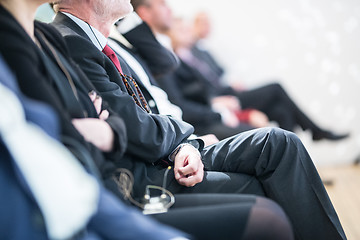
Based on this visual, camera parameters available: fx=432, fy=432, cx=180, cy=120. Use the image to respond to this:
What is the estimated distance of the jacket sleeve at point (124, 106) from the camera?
4.07 feet

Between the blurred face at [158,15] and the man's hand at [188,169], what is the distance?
1.25m

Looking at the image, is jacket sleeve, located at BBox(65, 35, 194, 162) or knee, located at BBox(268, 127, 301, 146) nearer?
jacket sleeve, located at BBox(65, 35, 194, 162)

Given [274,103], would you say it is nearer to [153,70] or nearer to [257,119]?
[257,119]

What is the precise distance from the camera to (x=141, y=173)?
126 centimetres

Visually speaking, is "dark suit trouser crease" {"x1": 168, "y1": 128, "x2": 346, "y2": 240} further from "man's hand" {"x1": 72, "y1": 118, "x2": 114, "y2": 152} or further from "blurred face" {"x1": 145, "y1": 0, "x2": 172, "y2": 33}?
"blurred face" {"x1": 145, "y1": 0, "x2": 172, "y2": 33}

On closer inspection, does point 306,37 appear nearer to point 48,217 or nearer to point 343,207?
point 343,207

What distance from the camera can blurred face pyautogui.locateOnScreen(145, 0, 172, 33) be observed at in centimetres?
239

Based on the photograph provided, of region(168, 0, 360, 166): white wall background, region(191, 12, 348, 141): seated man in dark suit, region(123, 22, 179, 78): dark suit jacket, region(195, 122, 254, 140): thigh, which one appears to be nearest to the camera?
region(123, 22, 179, 78): dark suit jacket

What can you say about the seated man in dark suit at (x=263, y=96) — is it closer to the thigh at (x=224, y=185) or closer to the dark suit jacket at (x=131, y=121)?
the thigh at (x=224, y=185)

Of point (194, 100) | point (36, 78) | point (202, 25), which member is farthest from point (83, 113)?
point (202, 25)

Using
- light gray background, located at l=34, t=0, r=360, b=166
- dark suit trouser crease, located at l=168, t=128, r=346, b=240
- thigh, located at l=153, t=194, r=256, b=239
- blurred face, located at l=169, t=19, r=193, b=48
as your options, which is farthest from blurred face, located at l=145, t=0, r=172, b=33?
light gray background, located at l=34, t=0, r=360, b=166

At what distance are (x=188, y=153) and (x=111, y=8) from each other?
0.57 metres

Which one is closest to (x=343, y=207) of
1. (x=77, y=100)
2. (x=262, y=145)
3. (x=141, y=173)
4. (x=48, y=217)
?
(x=262, y=145)

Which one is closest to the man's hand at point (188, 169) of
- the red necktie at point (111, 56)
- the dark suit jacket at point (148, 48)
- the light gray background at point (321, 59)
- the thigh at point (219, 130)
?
the red necktie at point (111, 56)
